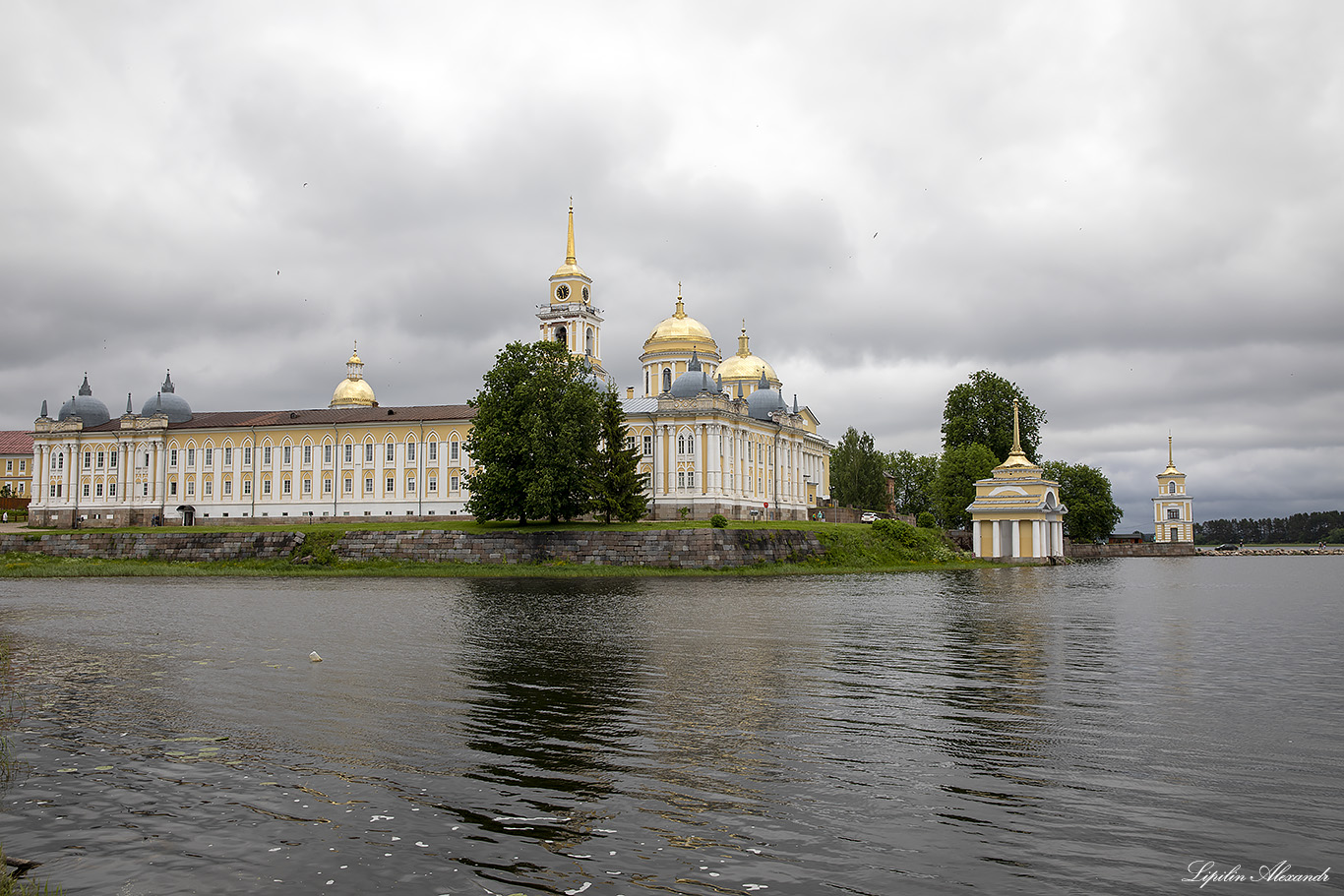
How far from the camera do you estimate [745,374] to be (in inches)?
4820

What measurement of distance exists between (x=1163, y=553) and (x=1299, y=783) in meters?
151

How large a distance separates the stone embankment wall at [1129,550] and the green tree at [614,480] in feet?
236

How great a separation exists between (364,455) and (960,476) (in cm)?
6100

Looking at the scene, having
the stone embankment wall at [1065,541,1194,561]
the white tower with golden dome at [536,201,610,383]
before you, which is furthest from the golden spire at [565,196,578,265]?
the stone embankment wall at [1065,541,1194,561]

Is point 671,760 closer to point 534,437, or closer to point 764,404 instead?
point 534,437

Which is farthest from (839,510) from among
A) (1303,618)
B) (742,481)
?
(1303,618)

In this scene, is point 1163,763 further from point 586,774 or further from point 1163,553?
point 1163,553

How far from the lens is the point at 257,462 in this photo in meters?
103

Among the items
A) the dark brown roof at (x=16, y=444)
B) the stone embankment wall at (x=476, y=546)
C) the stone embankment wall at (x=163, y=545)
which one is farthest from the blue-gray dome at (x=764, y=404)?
the dark brown roof at (x=16, y=444)

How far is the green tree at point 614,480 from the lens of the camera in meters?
75.9

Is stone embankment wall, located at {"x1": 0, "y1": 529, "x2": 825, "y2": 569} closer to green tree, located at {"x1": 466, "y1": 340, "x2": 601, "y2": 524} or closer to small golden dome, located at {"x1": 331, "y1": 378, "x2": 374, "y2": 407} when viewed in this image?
green tree, located at {"x1": 466, "y1": 340, "x2": 601, "y2": 524}

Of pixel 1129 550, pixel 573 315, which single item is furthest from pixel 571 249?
pixel 1129 550

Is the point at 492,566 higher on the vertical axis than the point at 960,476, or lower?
lower

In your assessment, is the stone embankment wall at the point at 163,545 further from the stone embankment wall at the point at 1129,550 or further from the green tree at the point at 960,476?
the stone embankment wall at the point at 1129,550
